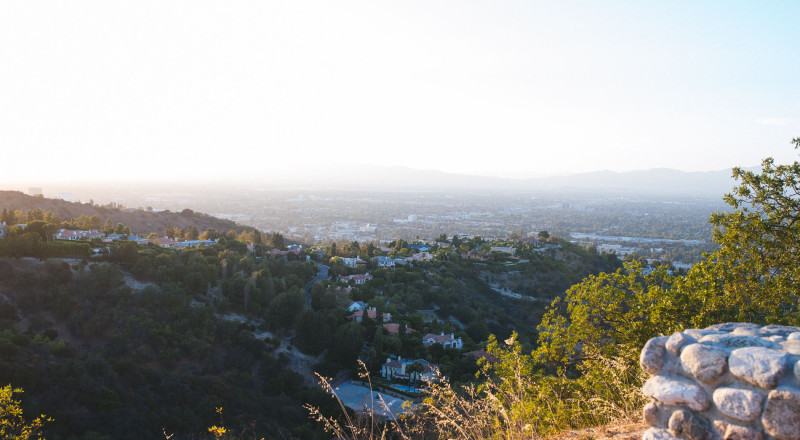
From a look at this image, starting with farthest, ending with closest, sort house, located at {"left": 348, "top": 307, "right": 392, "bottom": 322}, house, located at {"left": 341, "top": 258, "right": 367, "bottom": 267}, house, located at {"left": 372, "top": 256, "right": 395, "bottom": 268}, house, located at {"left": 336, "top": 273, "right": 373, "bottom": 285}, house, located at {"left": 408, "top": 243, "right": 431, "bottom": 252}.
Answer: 1. house, located at {"left": 408, "top": 243, "right": 431, "bottom": 252}
2. house, located at {"left": 372, "top": 256, "right": 395, "bottom": 268}
3. house, located at {"left": 341, "top": 258, "right": 367, "bottom": 267}
4. house, located at {"left": 336, "top": 273, "right": 373, "bottom": 285}
5. house, located at {"left": 348, "top": 307, "right": 392, "bottom": 322}

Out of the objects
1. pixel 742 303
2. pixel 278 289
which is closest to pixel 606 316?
pixel 742 303

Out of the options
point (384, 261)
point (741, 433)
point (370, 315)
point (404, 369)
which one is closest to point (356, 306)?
point (370, 315)

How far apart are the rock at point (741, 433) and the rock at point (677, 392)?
0.14m

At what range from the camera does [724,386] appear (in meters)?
2.39

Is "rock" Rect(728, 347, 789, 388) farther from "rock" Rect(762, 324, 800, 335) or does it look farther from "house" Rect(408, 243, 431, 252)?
"house" Rect(408, 243, 431, 252)

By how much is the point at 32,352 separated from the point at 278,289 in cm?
954

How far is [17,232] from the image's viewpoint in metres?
16.5

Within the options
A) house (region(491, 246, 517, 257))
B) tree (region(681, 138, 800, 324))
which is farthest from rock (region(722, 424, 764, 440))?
house (region(491, 246, 517, 257))

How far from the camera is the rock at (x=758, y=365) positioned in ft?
7.21

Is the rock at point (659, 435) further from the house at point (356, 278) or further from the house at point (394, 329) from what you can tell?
the house at point (356, 278)

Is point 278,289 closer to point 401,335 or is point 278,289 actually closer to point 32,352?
point 401,335

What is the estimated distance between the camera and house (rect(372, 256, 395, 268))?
97.4 feet

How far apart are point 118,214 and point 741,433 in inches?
1581

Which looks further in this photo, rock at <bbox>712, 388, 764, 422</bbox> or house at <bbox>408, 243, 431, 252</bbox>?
house at <bbox>408, 243, 431, 252</bbox>
